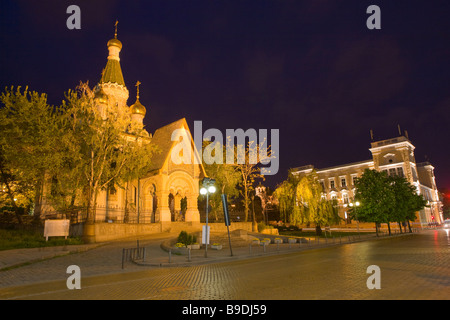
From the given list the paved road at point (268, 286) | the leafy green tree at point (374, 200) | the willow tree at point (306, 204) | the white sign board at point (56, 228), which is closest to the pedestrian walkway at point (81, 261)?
the paved road at point (268, 286)

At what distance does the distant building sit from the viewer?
6212 centimetres

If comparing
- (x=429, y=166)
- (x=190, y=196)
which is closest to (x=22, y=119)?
(x=190, y=196)

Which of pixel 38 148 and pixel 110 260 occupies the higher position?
pixel 38 148

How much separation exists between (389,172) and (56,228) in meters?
64.9

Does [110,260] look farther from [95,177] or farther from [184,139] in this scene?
[184,139]

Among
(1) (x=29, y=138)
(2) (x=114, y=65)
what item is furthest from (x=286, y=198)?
(2) (x=114, y=65)

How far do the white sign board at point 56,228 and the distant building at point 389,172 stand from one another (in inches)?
1804

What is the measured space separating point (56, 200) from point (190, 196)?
1424cm

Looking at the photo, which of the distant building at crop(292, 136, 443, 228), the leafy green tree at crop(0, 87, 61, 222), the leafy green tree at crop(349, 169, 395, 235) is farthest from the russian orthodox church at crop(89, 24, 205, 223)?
the distant building at crop(292, 136, 443, 228)

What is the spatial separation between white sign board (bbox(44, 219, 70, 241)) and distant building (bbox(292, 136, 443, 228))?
45.8m

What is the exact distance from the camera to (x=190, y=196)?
1277 inches

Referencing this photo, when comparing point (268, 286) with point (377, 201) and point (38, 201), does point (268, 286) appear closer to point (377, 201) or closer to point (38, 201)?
point (38, 201)

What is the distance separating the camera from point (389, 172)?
208 ft
